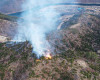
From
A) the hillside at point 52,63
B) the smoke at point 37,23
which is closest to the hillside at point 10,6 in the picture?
the smoke at point 37,23

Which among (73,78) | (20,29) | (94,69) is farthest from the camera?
(20,29)

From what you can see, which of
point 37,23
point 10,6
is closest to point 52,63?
point 37,23

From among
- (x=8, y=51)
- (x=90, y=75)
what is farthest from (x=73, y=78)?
(x=8, y=51)

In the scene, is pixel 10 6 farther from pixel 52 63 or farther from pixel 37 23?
pixel 52 63

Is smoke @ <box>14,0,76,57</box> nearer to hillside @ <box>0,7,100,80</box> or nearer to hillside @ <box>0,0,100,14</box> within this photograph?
hillside @ <box>0,7,100,80</box>

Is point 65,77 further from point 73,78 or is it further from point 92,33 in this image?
point 92,33

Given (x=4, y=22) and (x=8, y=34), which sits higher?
(x=4, y=22)

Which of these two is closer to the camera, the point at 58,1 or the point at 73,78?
the point at 73,78

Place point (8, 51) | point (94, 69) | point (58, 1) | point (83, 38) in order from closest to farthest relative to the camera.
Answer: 1. point (94, 69)
2. point (8, 51)
3. point (83, 38)
4. point (58, 1)

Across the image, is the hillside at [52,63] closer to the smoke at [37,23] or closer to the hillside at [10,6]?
the smoke at [37,23]

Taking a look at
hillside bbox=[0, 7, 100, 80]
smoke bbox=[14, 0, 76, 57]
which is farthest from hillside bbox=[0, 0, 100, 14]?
hillside bbox=[0, 7, 100, 80]
